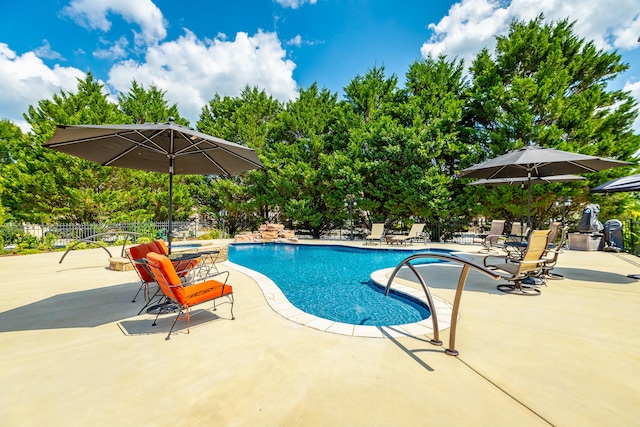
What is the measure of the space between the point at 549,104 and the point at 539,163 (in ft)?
32.6

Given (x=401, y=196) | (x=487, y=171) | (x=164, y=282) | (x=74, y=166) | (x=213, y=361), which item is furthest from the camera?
(x=401, y=196)

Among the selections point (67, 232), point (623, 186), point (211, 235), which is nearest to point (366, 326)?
point (623, 186)

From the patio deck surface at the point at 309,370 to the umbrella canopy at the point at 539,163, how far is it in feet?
8.41

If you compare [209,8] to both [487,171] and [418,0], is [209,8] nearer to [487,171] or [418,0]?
[418,0]

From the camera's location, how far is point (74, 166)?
1405cm

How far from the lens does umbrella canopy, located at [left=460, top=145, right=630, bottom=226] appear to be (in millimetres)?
5009

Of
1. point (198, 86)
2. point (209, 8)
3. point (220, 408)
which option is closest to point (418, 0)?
point (209, 8)

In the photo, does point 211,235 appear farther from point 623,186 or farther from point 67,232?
point 623,186

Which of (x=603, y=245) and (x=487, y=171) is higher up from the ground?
(x=487, y=171)

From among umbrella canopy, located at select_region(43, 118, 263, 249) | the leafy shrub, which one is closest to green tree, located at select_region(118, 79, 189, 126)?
the leafy shrub

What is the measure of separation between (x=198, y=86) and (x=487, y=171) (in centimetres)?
3020

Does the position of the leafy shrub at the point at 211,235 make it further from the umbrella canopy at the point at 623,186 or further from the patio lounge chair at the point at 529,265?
the umbrella canopy at the point at 623,186

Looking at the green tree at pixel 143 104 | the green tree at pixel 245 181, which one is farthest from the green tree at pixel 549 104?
the green tree at pixel 143 104

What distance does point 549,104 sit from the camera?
12.5 metres
